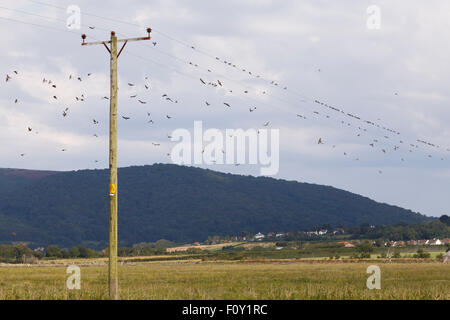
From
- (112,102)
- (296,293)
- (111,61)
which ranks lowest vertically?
(296,293)

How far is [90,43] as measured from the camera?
3400cm
